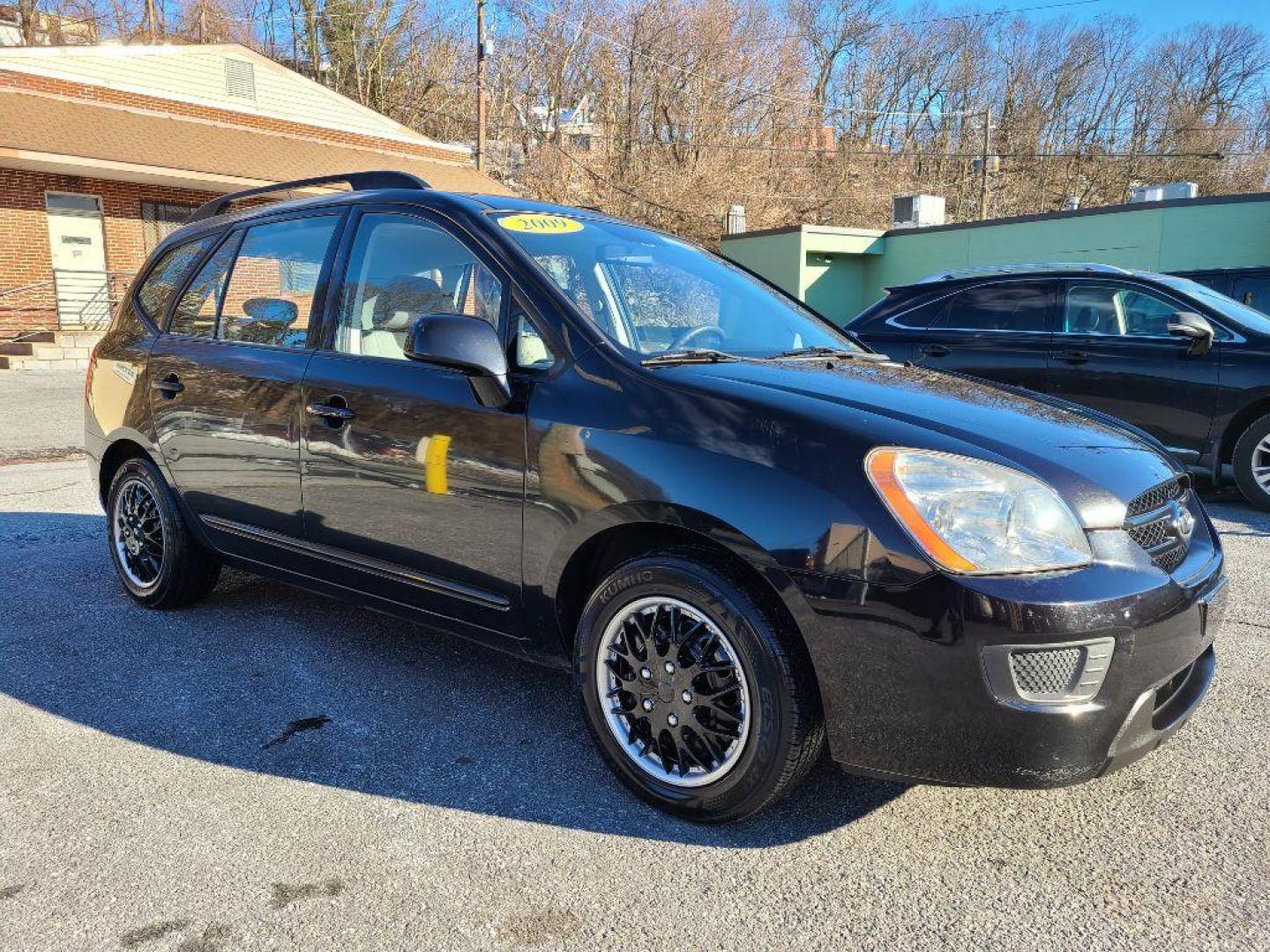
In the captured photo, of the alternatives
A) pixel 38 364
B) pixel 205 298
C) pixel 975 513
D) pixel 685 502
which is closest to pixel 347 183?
pixel 205 298

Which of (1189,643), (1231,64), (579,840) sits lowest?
(579,840)

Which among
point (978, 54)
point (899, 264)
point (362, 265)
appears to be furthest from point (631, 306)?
point (978, 54)

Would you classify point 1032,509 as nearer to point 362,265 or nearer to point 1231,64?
point 362,265

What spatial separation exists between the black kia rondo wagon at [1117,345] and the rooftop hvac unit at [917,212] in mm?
17378

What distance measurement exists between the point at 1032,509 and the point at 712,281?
5.59 feet

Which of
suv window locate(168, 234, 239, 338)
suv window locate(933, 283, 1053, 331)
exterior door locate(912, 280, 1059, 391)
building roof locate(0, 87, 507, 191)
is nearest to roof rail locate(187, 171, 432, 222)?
suv window locate(168, 234, 239, 338)

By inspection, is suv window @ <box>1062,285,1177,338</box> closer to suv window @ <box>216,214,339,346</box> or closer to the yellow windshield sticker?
the yellow windshield sticker

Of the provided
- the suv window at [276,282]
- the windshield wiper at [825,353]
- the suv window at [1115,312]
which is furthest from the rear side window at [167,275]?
the suv window at [1115,312]

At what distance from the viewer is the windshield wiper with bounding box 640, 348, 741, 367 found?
2.72 meters

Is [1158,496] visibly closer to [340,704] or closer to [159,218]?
[340,704]

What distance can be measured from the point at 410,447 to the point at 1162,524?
7.25ft

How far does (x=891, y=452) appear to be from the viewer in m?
2.26

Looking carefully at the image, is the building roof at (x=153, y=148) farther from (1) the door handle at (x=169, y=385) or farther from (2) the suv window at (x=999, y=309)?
(1) the door handle at (x=169, y=385)

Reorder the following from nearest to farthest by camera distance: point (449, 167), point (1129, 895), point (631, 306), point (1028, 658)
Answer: point (1028, 658) → point (1129, 895) → point (631, 306) → point (449, 167)
